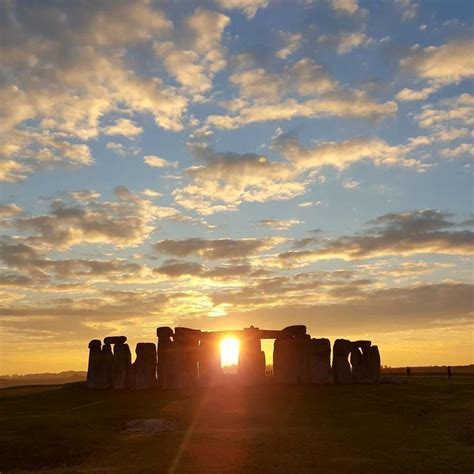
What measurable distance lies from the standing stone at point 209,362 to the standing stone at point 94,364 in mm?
7065

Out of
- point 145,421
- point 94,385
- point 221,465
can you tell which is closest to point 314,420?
point 145,421

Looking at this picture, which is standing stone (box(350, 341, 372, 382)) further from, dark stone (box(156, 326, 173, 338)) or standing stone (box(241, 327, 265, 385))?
dark stone (box(156, 326, 173, 338))

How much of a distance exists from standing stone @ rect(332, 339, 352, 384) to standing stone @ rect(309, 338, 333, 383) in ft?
1.89

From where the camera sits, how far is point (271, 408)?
29875 mm

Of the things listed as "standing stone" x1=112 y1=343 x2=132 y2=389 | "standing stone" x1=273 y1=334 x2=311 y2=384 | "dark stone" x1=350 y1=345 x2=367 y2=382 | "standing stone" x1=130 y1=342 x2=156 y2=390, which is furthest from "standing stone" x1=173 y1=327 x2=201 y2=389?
"dark stone" x1=350 y1=345 x2=367 y2=382

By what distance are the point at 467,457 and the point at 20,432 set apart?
620 inches

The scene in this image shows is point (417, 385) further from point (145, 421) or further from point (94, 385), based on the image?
point (94, 385)

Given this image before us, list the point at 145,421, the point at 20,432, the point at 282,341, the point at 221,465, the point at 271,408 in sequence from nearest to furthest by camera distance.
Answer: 1. the point at 221,465
2. the point at 20,432
3. the point at 145,421
4. the point at 271,408
5. the point at 282,341

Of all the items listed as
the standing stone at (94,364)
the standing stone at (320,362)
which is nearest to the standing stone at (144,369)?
the standing stone at (94,364)

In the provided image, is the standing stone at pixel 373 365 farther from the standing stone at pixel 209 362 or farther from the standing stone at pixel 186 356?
the standing stone at pixel 186 356

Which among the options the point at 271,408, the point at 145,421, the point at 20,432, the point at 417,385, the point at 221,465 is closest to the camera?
the point at 221,465

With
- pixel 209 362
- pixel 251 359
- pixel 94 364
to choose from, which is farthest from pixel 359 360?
pixel 94 364

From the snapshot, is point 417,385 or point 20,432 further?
point 417,385

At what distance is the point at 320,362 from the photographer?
37.1 metres
